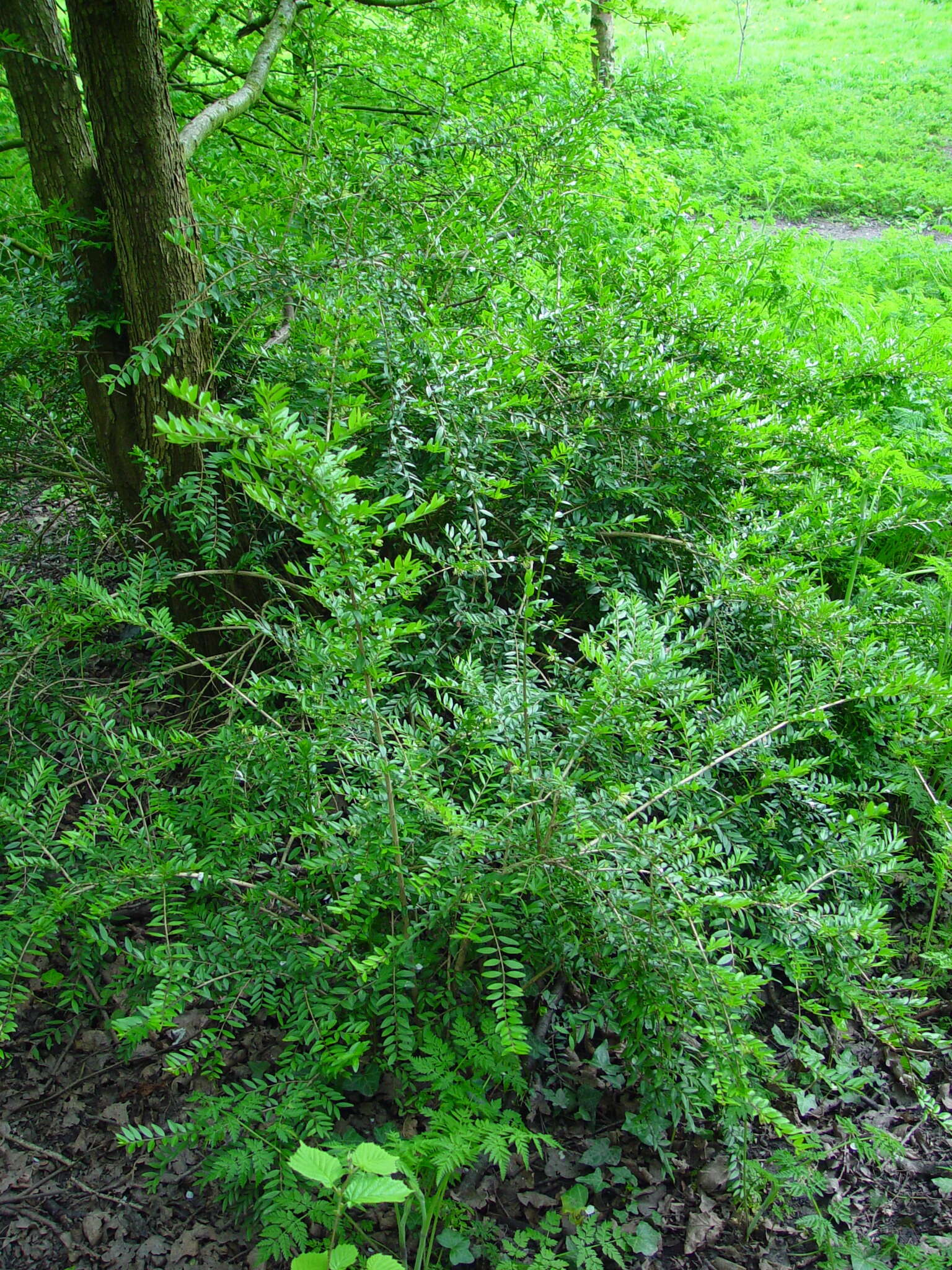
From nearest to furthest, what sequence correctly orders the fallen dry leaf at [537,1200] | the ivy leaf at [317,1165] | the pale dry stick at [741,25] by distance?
the ivy leaf at [317,1165]
the fallen dry leaf at [537,1200]
the pale dry stick at [741,25]

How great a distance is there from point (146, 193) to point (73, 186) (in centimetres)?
37

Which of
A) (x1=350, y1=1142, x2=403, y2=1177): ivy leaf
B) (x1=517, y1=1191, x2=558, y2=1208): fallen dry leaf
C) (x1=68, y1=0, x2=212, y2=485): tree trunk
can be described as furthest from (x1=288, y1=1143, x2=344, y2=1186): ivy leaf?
(x1=68, y1=0, x2=212, y2=485): tree trunk

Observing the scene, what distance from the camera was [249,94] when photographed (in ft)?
9.19

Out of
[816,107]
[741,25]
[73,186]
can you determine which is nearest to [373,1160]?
[73,186]

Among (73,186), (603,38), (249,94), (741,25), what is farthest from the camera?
(741,25)

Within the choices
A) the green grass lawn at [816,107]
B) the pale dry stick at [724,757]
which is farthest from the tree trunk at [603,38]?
the pale dry stick at [724,757]

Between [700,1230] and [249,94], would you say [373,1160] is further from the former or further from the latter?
[249,94]

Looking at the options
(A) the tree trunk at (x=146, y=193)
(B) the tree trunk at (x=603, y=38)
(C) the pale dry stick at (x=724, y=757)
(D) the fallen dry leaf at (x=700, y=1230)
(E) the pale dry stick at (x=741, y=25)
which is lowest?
(D) the fallen dry leaf at (x=700, y=1230)

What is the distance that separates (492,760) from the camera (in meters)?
1.95

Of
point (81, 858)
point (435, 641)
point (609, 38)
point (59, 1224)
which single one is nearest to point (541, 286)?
point (435, 641)

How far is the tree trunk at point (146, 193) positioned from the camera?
2.25 m

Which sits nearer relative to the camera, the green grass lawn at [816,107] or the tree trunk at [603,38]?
the tree trunk at [603,38]

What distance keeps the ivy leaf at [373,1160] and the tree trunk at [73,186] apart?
2.11 meters

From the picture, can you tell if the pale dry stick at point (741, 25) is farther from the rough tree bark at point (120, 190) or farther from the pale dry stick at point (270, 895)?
the pale dry stick at point (270, 895)
